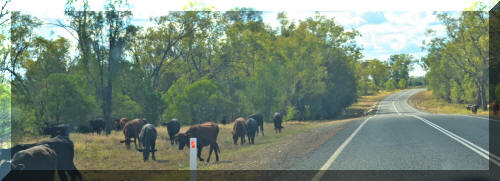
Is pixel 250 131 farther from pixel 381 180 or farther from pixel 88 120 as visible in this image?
pixel 88 120

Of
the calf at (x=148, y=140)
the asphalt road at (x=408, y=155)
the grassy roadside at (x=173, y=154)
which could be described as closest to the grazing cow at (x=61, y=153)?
the grassy roadside at (x=173, y=154)

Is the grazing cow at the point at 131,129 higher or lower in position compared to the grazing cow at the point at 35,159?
lower

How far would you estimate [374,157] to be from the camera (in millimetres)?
11023

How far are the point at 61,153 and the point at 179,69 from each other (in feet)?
123

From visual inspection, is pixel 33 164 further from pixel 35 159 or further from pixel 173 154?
pixel 173 154

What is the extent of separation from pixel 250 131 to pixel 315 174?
15.3 meters

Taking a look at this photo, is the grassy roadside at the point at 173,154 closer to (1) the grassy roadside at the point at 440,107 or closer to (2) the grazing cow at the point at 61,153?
(2) the grazing cow at the point at 61,153

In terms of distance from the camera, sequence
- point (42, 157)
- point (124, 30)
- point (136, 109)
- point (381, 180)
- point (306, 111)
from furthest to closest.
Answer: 1. point (306, 111)
2. point (136, 109)
3. point (124, 30)
4. point (42, 157)
5. point (381, 180)

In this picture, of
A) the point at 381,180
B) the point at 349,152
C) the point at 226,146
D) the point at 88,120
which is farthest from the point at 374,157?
the point at 88,120

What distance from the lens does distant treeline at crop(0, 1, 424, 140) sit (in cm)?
3181

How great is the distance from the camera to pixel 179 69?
166ft

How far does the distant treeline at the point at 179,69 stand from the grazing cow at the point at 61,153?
1095 cm

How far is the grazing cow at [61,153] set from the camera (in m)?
12.7

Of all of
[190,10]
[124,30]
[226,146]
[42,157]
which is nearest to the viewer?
[42,157]
